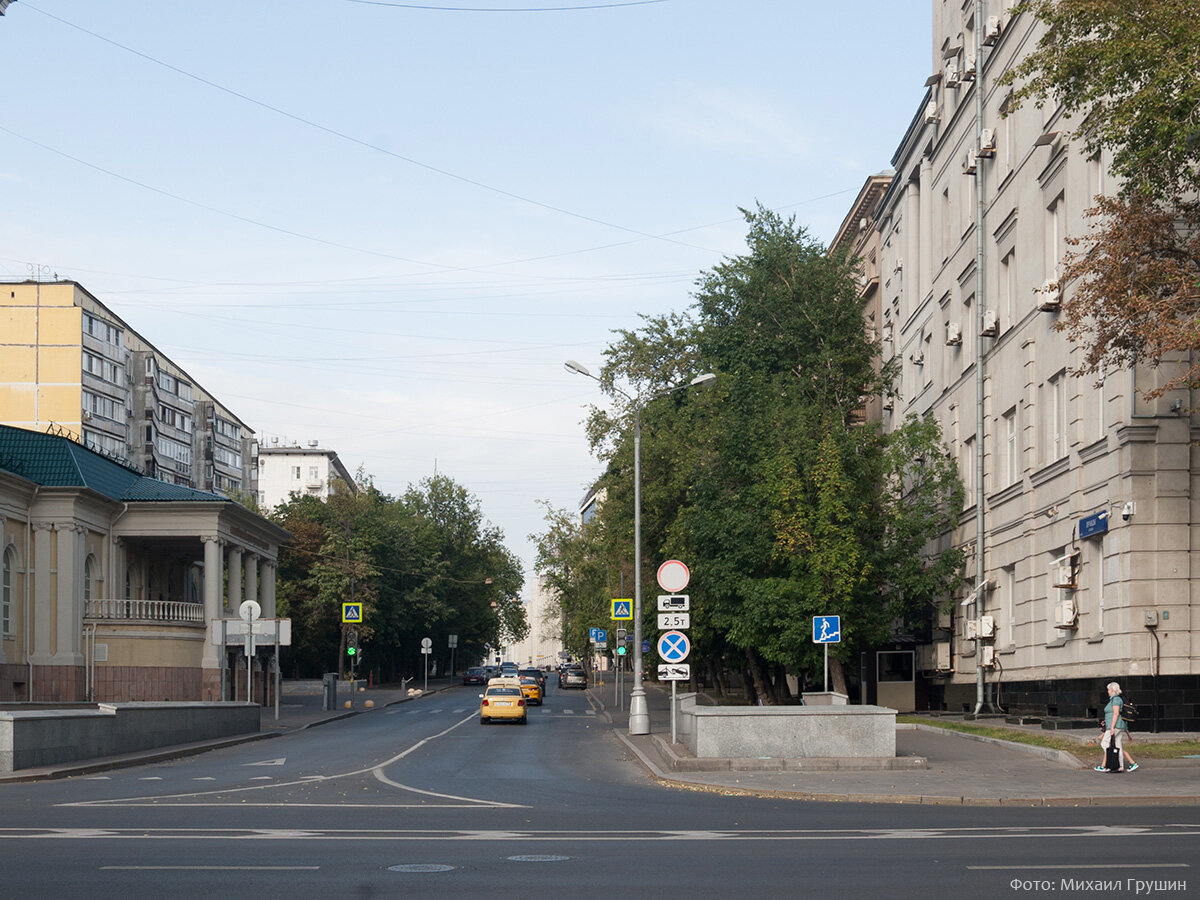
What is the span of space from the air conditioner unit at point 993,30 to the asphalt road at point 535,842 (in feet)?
78.6

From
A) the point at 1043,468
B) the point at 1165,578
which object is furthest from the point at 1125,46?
the point at 1043,468

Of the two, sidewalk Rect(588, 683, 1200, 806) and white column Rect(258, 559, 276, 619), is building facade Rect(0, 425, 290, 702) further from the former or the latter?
sidewalk Rect(588, 683, 1200, 806)

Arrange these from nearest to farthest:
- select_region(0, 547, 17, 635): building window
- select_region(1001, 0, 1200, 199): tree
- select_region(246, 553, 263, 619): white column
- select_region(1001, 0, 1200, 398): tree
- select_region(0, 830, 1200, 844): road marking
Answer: select_region(0, 830, 1200, 844): road marking → select_region(1001, 0, 1200, 199): tree → select_region(1001, 0, 1200, 398): tree → select_region(0, 547, 17, 635): building window → select_region(246, 553, 263, 619): white column

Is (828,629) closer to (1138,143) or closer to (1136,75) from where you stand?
(1138,143)

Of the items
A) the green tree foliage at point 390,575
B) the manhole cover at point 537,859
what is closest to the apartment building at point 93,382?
the green tree foliage at point 390,575

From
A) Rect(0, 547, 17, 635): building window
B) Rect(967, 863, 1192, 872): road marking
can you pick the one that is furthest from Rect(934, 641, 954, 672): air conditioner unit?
Rect(967, 863, 1192, 872): road marking

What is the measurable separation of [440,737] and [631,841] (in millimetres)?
24966

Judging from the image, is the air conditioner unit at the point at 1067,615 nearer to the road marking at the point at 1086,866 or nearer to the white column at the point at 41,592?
the road marking at the point at 1086,866

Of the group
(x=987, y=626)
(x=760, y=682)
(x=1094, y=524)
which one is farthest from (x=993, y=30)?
(x=760, y=682)

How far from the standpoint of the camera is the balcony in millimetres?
49312

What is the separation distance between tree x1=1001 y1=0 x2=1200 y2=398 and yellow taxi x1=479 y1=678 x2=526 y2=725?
2519 cm

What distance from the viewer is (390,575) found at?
3925 inches

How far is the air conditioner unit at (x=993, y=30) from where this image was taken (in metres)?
37.7

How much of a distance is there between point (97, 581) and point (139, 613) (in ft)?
11.5
